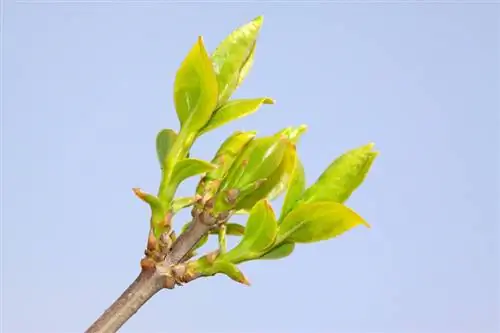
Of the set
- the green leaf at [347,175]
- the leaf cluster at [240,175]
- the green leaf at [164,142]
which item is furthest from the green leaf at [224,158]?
the green leaf at [347,175]

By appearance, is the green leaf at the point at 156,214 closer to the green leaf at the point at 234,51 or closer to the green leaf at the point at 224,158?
the green leaf at the point at 224,158

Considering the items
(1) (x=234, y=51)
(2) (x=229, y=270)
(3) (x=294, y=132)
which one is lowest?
(2) (x=229, y=270)

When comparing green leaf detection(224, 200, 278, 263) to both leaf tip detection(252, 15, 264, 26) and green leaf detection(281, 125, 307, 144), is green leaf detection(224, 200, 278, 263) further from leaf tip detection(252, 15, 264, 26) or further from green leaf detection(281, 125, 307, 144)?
leaf tip detection(252, 15, 264, 26)

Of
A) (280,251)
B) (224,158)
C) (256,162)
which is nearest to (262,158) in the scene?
(256,162)

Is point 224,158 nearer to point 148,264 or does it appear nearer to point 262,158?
point 262,158

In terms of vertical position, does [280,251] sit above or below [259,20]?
below

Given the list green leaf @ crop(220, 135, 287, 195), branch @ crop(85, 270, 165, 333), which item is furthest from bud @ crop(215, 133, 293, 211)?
branch @ crop(85, 270, 165, 333)
